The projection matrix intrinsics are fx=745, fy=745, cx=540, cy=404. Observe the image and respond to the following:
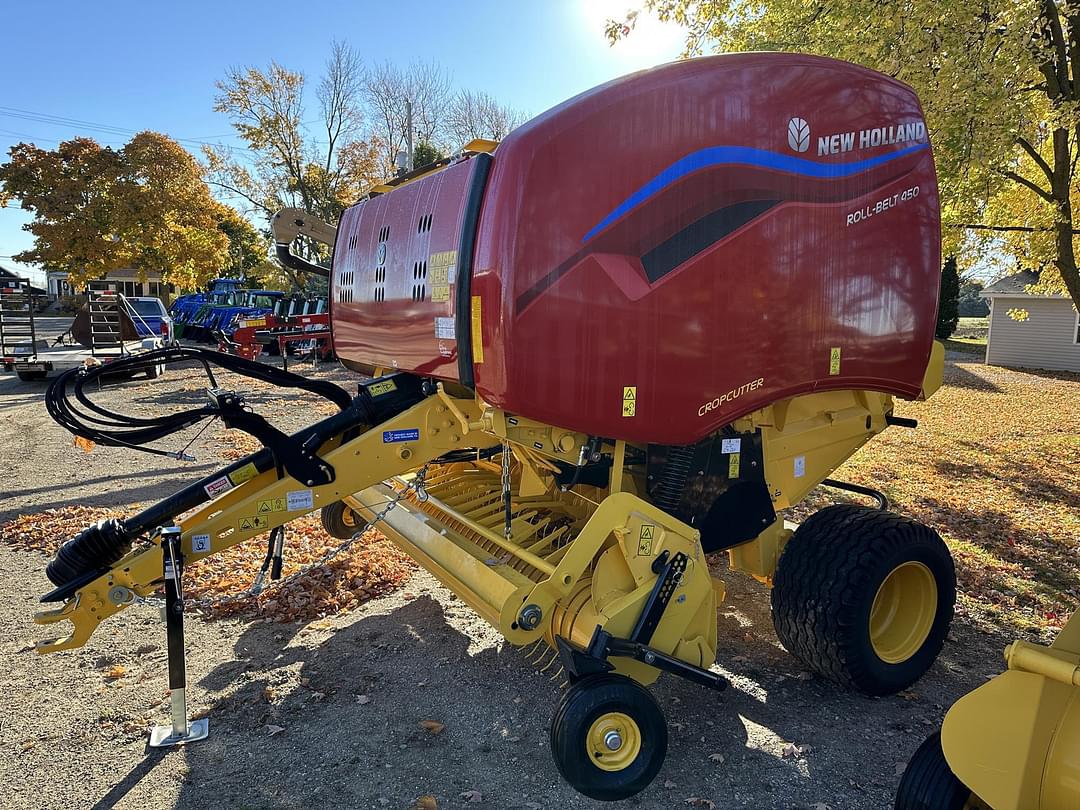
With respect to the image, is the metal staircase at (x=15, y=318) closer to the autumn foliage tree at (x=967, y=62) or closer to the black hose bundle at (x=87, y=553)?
the autumn foliage tree at (x=967, y=62)

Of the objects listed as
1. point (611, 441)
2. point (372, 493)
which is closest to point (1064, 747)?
point (611, 441)

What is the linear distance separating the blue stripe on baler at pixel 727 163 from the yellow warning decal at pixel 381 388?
1.63 m

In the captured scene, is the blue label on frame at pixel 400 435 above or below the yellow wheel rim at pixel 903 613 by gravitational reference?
above

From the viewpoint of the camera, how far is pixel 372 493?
5.45 meters

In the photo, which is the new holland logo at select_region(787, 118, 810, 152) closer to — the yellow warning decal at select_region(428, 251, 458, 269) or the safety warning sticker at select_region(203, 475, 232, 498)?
the yellow warning decal at select_region(428, 251, 458, 269)

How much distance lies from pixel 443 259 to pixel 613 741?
94.9 inches

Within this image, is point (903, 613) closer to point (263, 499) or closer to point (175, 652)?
point (263, 499)

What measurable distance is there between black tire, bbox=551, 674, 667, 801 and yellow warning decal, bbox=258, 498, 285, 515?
169 cm

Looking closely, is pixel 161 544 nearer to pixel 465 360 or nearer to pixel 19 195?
pixel 465 360

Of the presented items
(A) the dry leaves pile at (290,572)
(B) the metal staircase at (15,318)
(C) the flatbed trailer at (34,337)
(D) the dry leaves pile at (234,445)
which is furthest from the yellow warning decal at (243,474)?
(B) the metal staircase at (15,318)

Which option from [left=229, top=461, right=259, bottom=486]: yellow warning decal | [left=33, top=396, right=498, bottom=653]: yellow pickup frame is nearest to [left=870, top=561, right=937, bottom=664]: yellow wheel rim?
[left=33, top=396, right=498, bottom=653]: yellow pickup frame

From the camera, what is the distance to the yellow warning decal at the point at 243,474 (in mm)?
3861

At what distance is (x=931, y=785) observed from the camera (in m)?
2.51

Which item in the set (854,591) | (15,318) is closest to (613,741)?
(854,591)
